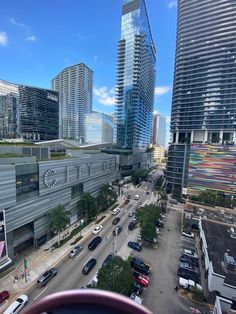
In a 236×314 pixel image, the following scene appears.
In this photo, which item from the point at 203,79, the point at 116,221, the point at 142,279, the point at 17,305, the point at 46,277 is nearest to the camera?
the point at 17,305

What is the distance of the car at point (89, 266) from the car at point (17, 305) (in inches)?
271

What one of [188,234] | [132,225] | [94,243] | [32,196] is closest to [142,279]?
[94,243]

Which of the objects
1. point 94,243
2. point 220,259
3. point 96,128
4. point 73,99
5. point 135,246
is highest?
point 73,99

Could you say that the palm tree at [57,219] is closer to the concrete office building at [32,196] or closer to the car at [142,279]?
the concrete office building at [32,196]

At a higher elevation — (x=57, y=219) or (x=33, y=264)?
(x=57, y=219)

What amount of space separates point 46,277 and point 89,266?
208 inches

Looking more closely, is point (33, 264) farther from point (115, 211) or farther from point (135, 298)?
point (115, 211)

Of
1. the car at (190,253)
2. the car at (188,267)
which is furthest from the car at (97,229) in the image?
the car at (190,253)

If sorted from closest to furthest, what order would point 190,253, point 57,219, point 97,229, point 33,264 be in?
point 33,264 → point 57,219 → point 190,253 → point 97,229

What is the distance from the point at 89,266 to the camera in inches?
917

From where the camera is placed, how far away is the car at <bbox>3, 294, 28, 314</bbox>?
55.0ft

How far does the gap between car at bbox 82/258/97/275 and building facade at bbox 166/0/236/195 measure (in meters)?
42.8

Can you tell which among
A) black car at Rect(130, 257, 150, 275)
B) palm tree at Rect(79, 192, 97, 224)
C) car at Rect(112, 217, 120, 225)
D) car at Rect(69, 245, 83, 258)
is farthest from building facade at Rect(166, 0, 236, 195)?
car at Rect(69, 245, 83, 258)

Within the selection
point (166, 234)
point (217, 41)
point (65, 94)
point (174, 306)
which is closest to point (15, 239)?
point (174, 306)
